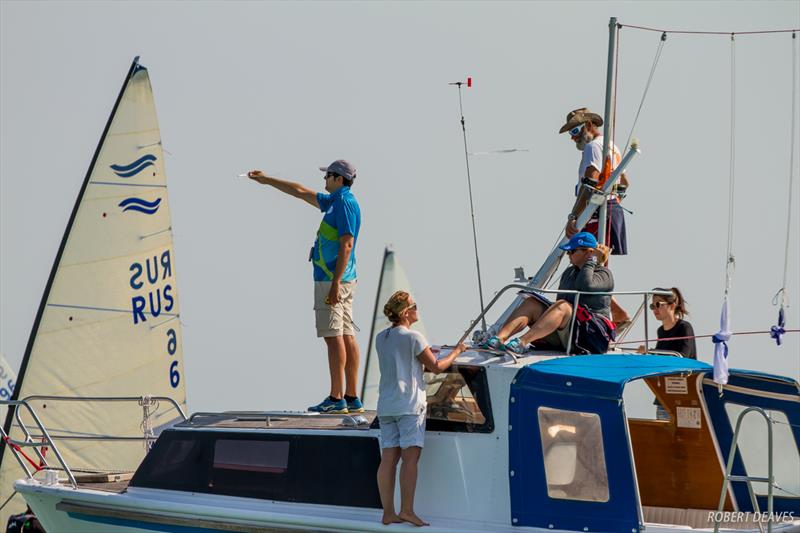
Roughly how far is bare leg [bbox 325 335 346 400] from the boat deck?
1.04ft

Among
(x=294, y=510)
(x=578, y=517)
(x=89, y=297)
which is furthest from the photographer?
(x=89, y=297)

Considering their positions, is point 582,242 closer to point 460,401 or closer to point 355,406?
point 460,401

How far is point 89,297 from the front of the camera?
74.0ft

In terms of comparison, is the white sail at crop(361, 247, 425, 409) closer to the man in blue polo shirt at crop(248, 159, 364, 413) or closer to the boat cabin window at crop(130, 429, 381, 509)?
the man in blue polo shirt at crop(248, 159, 364, 413)

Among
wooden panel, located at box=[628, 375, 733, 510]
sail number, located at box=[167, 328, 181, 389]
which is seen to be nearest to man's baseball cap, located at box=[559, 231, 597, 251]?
wooden panel, located at box=[628, 375, 733, 510]

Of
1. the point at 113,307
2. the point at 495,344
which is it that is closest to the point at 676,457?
the point at 495,344

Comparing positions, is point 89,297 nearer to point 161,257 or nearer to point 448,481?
point 161,257

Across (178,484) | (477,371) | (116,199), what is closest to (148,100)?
(116,199)

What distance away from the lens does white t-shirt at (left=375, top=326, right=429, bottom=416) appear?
452 inches

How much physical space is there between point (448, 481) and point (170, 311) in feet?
39.4

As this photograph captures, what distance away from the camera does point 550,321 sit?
12188mm

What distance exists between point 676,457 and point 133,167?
11843mm

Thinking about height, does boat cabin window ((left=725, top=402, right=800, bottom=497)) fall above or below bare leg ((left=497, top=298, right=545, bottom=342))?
below

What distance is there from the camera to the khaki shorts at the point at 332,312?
46.0 ft
